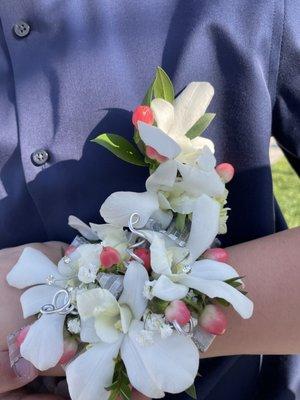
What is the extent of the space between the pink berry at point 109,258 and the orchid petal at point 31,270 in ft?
A: 0.31

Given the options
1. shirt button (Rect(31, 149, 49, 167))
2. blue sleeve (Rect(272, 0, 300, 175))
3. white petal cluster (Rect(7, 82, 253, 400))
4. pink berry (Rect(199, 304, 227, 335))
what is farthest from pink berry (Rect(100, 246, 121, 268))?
blue sleeve (Rect(272, 0, 300, 175))

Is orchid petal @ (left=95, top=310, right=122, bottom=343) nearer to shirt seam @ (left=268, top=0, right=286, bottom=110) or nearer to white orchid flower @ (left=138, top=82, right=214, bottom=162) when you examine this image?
white orchid flower @ (left=138, top=82, right=214, bottom=162)

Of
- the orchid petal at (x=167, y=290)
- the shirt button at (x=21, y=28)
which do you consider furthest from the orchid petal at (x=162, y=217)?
the shirt button at (x=21, y=28)

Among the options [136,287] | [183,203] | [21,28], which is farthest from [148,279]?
[21,28]

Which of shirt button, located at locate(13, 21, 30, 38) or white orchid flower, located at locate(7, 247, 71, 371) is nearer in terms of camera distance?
white orchid flower, located at locate(7, 247, 71, 371)

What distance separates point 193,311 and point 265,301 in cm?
13

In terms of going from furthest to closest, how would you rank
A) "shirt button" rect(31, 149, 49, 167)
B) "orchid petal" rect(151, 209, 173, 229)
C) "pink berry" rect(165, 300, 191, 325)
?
"shirt button" rect(31, 149, 49, 167), "orchid petal" rect(151, 209, 173, 229), "pink berry" rect(165, 300, 191, 325)

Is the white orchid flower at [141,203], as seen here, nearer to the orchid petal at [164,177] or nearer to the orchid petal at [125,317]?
the orchid petal at [164,177]

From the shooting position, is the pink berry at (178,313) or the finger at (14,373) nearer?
the pink berry at (178,313)

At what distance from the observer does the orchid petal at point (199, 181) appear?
784mm

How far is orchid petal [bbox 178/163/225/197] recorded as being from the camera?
2.57 ft

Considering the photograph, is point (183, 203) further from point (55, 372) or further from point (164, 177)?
point (55, 372)

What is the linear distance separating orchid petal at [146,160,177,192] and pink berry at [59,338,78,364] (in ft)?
0.73

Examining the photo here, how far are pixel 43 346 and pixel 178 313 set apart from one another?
0.18 meters
